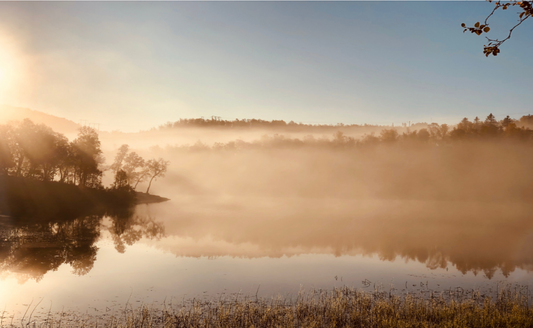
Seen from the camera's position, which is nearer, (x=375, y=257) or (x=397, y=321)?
(x=397, y=321)

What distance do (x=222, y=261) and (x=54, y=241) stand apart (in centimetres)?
2061

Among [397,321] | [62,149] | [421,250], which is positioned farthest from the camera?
[62,149]

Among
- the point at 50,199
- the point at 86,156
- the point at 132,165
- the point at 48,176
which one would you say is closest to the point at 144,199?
the point at 132,165

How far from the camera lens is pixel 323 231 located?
5869 centimetres

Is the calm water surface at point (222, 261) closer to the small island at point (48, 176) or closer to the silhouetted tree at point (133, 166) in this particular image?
the small island at point (48, 176)

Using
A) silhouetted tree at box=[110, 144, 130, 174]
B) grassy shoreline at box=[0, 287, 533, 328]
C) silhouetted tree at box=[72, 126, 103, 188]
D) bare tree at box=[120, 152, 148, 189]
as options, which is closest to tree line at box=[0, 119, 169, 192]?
silhouetted tree at box=[72, 126, 103, 188]

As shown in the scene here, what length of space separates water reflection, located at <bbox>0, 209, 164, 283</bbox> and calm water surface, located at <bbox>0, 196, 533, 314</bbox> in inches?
3.5

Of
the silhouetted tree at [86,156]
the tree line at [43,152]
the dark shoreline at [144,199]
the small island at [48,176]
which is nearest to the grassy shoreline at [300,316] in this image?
the small island at [48,176]

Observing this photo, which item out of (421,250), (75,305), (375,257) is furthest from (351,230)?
(75,305)

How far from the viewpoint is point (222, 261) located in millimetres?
34031

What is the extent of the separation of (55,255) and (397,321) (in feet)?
102

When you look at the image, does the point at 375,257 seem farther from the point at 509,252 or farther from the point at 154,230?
the point at 154,230

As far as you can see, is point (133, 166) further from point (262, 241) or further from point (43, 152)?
point (262, 241)

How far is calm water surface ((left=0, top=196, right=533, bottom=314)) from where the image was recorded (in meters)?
22.8
